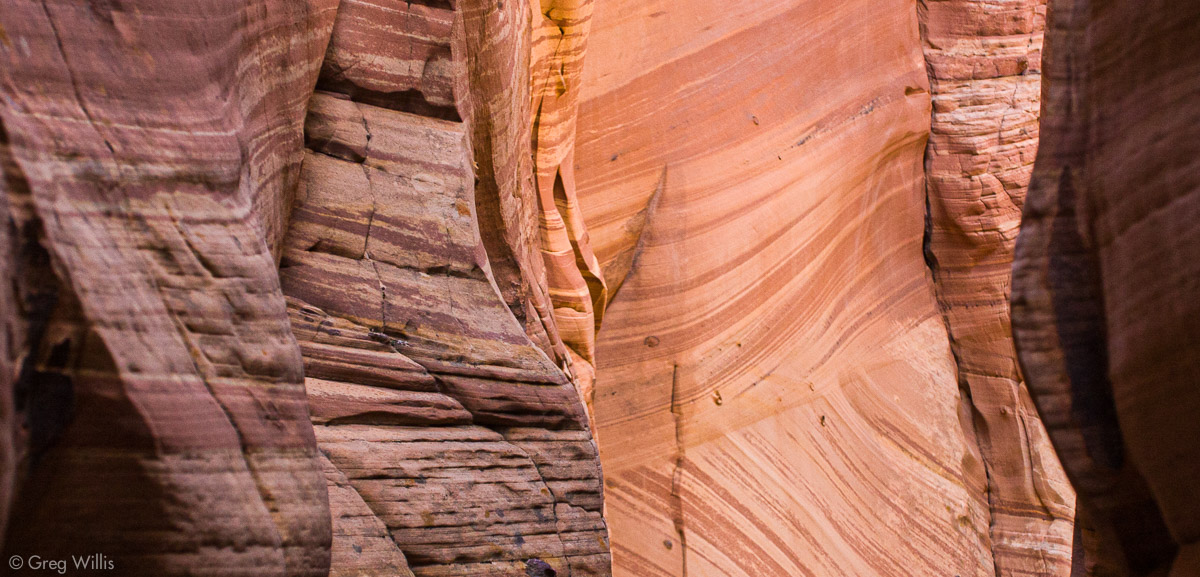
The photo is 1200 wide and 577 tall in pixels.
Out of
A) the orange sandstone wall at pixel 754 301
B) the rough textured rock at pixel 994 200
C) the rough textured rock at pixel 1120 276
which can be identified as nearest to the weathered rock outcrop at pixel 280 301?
the rough textured rock at pixel 1120 276

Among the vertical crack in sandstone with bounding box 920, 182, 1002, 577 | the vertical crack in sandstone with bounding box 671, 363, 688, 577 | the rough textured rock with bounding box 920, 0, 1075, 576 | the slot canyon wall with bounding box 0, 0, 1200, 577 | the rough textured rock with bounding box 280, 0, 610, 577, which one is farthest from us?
the vertical crack in sandstone with bounding box 920, 182, 1002, 577

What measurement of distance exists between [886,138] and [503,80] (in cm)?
453

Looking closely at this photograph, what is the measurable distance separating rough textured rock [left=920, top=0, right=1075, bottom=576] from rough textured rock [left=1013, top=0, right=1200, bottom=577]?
5293 mm

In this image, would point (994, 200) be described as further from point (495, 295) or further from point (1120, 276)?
point (1120, 276)

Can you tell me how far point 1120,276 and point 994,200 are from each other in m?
6.13

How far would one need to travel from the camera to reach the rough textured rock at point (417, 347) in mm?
3338

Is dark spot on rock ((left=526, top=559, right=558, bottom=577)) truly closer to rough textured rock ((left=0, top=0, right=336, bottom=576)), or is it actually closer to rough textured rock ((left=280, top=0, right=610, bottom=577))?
rough textured rock ((left=280, top=0, right=610, bottom=577))

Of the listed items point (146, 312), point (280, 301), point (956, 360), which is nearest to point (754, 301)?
point (956, 360)

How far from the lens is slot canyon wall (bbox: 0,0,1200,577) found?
2.39 meters

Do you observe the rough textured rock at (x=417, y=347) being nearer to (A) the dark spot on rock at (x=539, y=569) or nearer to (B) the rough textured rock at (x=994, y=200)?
(A) the dark spot on rock at (x=539, y=569)

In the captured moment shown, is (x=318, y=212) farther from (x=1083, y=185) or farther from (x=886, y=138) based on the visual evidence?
(x=886, y=138)

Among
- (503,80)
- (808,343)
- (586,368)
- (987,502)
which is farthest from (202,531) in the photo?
(987,502)

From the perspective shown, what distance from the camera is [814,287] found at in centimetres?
754

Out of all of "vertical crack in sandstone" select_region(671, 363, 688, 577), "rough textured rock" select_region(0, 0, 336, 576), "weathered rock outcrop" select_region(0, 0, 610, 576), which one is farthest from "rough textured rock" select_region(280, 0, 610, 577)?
"vertical crack in sandstone" select_region(671, 363, 688, 577)
